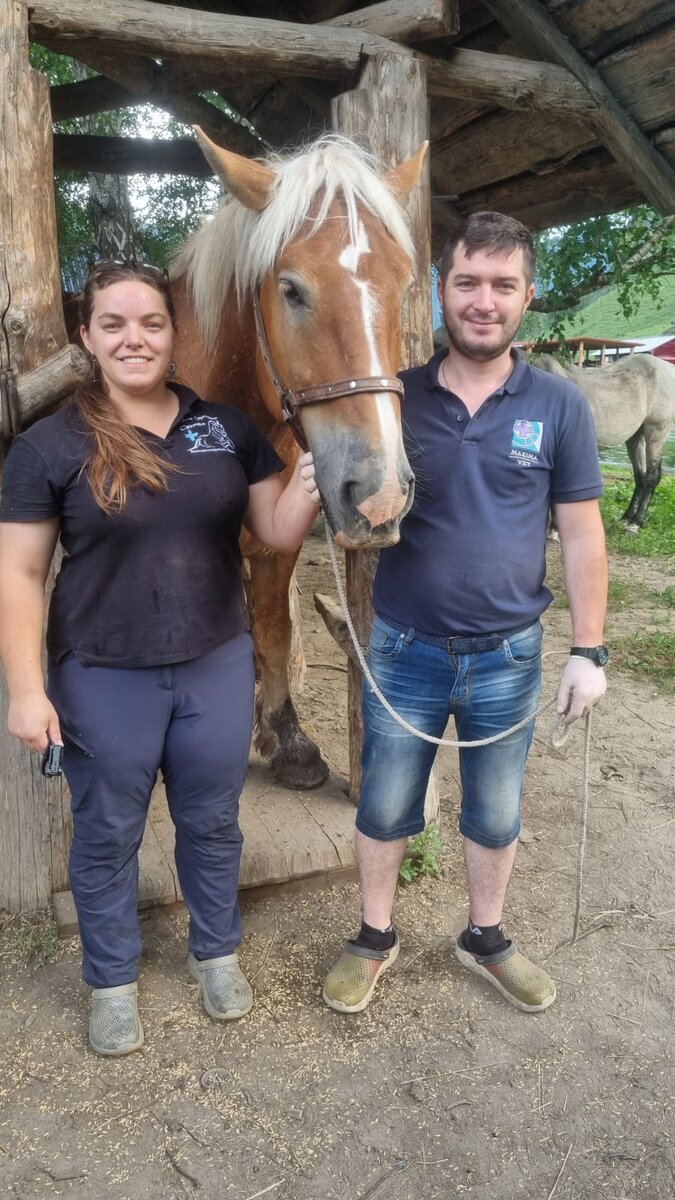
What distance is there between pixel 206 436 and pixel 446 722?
100 centimetres

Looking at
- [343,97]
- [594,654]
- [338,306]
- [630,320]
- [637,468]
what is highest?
[630,320]

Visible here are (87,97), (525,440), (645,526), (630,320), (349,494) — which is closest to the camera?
(349,494)

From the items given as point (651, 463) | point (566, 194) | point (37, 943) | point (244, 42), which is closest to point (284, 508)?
point (244, 42)

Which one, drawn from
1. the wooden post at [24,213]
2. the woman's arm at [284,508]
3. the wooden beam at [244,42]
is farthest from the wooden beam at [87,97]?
the woman's arm at [284,508]

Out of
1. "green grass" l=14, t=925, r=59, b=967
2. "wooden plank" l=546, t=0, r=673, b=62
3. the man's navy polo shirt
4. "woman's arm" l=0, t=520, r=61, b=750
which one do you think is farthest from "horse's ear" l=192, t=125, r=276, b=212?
"green grass" l=14, t=925, r=59, b=967

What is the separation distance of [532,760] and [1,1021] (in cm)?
270

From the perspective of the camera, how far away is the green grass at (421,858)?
9.72ft

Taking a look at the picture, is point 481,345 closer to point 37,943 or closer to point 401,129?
point 401,129

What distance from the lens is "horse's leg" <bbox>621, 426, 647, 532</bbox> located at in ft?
32.6

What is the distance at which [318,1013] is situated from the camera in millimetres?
2311

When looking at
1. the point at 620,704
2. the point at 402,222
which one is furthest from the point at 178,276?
the point at 620,704

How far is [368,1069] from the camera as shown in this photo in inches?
83.1

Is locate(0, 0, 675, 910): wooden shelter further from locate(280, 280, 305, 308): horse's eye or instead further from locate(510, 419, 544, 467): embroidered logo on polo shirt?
locate(510, 419, 544, 467): embroidered logo on polo shirt

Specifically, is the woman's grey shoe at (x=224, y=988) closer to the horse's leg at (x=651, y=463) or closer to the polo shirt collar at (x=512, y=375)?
the polo shirt collar at (x=512, y=375)
